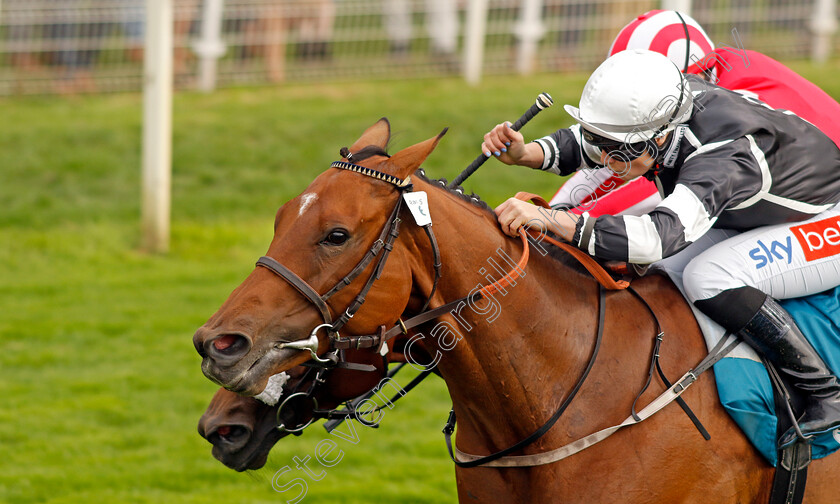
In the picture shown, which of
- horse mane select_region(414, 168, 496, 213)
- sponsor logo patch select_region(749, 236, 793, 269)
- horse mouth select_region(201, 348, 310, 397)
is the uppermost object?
horse mane select_region(414, 168, 496, 213)

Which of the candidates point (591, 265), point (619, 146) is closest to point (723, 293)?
point (591, 265)

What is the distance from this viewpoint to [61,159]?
10328 mm

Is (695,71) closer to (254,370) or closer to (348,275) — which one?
(348,275)

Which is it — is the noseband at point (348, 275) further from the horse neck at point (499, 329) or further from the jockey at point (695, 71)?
the jockey at point (695, 71)

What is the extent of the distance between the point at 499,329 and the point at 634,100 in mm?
807

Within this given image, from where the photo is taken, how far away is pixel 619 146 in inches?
118

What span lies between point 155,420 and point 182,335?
1.46 m

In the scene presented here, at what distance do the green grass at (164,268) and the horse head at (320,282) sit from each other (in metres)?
1.10

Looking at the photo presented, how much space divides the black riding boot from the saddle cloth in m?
0.04

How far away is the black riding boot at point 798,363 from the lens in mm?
2943

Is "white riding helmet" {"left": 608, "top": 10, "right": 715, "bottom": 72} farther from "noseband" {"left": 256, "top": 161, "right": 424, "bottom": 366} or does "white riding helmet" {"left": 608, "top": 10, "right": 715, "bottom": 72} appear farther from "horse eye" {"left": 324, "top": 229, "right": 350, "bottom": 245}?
"horse eye" {"left": 324, "top": 229, "right": 350, "bottom": 245}

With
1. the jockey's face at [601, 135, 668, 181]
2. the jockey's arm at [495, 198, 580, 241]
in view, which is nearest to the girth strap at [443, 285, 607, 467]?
the jockey's arm at [495, 198, 580, 241]

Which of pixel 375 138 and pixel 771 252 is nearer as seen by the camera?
pixel 375 138

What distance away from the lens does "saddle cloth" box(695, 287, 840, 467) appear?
294 cm
